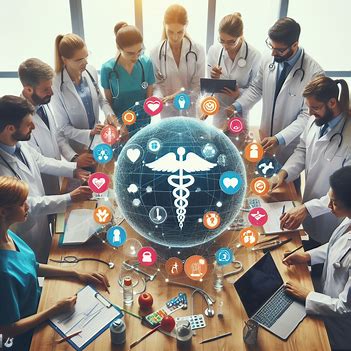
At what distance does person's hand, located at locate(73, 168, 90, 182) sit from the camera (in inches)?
137

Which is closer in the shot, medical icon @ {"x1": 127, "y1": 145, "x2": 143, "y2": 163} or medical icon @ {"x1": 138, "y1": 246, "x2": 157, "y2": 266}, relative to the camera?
medical icon @ {"x1": 127, "y1": 145, "x2": 143, "y2": 163}

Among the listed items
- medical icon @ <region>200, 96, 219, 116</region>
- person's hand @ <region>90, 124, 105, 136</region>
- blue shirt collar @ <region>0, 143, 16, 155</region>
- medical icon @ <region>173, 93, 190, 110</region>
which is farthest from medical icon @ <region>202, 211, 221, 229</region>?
person's hand @ <region>90, 124, 105, 136</region>

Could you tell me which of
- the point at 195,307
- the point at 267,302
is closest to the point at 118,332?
the point at 195,307

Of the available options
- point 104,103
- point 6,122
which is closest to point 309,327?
point 6,122

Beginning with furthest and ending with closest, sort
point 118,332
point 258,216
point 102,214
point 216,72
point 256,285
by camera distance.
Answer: point 216,72
point 258,216
point 102,214
point 256,285
point 118,332

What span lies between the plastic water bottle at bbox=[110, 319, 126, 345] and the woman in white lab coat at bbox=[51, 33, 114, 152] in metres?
1.78

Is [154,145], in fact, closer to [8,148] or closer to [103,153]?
[103,153]

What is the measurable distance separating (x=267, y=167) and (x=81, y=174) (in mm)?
1475

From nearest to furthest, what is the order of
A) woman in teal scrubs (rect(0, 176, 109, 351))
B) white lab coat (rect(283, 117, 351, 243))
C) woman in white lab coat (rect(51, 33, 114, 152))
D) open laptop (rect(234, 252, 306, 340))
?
1. woman in teal scrubs (rect(0, 176, 109, 351))
2. open laptop (rect(234, 252, 306, 340))
3. white lab coat (rect(283, 117, 351, 243))
4. woman in white lab coat (rect(51, 33, 114, 152))

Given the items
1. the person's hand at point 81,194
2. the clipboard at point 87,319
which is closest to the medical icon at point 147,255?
the clipboard at point 87,319

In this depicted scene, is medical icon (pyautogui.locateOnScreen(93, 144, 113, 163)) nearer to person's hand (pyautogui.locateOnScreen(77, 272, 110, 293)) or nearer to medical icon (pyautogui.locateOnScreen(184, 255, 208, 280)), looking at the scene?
person's hand (pyautogui.locateOnScreen(77, 272, 110, 293))

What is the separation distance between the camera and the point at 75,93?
3.88 metres

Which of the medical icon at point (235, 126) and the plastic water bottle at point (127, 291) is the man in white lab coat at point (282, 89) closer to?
the medical icon at point (235, 126)

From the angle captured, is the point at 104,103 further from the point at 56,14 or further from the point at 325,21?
the point at 325,21
